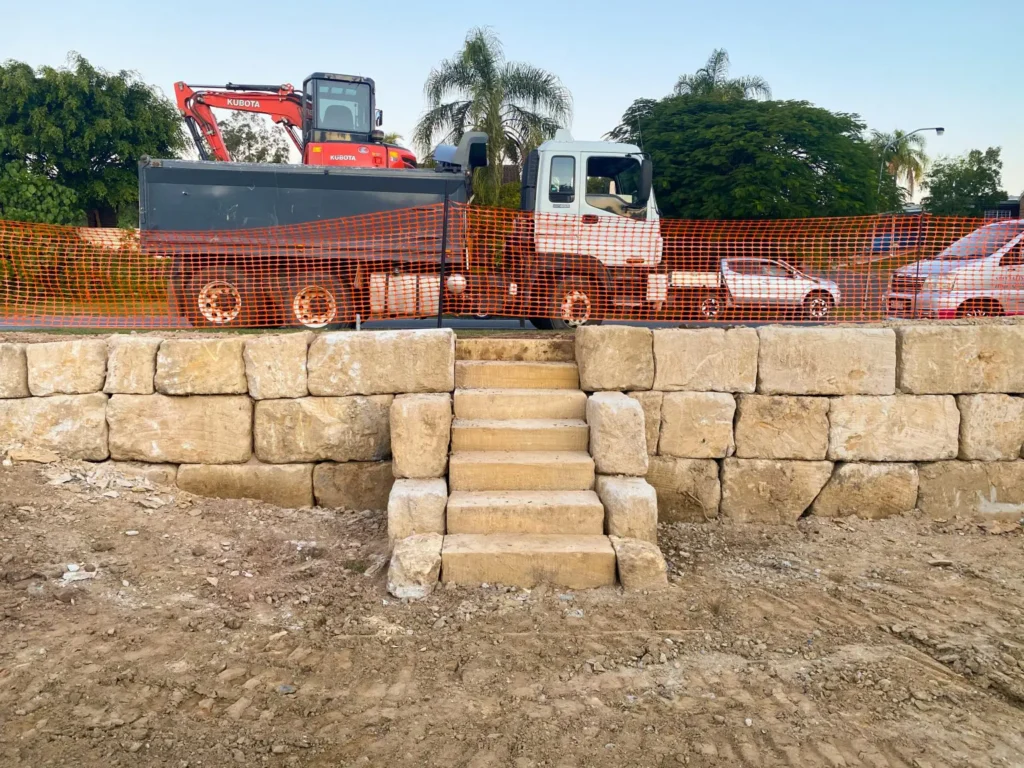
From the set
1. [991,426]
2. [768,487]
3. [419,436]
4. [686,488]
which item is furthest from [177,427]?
[991,426]

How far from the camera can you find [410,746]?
3.05 metres

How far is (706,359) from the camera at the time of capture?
5914 mm

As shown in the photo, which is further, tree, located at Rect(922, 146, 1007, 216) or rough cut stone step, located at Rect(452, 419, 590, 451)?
tree, located at Rect(922, 146, 1007, 216)

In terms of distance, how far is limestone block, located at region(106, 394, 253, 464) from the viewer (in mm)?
5883

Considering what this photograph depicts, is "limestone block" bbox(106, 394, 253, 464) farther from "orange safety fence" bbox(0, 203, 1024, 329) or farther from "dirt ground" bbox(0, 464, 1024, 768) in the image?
"orange safety fence" bbox(0, 203, 1024, 329)

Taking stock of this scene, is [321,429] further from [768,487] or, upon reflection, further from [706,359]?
[768,487]

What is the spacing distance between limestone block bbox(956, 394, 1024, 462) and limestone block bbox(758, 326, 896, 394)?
0.77m

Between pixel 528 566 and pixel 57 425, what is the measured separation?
4011 mm

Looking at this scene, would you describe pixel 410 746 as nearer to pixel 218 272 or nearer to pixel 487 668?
pixel 487 668

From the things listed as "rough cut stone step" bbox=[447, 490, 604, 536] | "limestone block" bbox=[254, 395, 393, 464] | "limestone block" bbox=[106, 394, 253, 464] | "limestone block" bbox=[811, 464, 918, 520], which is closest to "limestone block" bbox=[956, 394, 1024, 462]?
"limestone block" bbox=[811, 464, 918, 520]

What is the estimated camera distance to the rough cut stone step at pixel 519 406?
5.70 meters

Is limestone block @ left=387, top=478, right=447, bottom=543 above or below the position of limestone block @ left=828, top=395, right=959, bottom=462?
below

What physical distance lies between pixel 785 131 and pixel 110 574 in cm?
2272

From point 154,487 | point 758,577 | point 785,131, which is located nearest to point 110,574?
point 154,487
